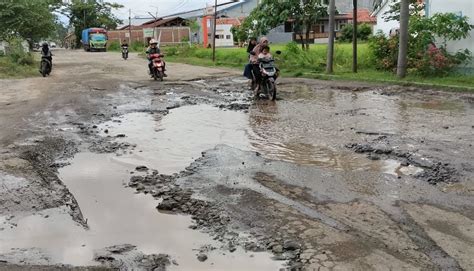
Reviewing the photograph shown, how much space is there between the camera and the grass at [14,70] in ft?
74.5

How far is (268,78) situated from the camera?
13.2 m

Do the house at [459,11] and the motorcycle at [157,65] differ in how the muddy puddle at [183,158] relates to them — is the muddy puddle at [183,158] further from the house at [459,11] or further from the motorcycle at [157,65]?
the motorcycle at [157,65]

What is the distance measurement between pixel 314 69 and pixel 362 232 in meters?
17.8

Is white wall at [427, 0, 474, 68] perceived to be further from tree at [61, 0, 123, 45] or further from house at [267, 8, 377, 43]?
tree at [61, 0, 123, 45]

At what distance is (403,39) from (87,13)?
73.1 metres

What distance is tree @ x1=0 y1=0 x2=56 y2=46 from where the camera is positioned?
29375mm

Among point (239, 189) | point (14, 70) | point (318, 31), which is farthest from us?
point (318, 31)

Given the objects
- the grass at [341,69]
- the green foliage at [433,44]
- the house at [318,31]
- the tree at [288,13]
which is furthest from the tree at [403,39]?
the house at [318,31]

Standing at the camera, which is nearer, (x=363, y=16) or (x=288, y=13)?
(x=288, y=13)

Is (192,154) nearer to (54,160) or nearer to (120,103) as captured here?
(54,160)

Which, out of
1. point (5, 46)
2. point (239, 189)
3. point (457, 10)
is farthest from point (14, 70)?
point (239, 189)

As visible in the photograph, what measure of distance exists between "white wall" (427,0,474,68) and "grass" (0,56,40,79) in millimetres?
17088

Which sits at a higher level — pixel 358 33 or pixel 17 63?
pixel 358 33

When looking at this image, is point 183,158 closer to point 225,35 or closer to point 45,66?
point 45,66
